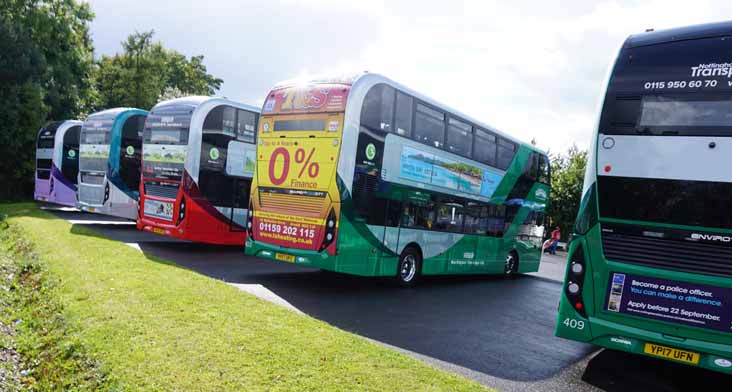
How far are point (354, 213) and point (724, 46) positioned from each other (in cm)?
595

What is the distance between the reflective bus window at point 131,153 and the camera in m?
17.1

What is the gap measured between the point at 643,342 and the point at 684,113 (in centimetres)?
266

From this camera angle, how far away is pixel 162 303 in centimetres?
647

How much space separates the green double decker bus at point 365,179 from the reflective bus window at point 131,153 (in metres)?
8.96

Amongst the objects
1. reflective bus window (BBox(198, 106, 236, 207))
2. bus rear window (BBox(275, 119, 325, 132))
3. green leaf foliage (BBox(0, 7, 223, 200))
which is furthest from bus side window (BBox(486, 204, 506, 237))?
green leaf foliage (BBox(0, 7, 223, 200))

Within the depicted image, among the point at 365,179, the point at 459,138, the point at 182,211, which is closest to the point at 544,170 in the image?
the point at 459,138

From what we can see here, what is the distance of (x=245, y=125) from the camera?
14.1 meters

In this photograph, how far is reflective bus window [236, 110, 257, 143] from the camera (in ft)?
45.5

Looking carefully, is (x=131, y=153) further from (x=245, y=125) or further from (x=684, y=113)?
(x=684, y=113)

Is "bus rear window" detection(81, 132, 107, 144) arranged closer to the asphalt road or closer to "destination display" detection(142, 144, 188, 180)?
"destination display" detection(142, 144, 188, 180)

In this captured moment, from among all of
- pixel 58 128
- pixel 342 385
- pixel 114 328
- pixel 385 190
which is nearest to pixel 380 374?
pixel 342 385

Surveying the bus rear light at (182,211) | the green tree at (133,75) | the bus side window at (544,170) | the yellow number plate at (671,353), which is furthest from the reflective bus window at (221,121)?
the green tree at (133,75)

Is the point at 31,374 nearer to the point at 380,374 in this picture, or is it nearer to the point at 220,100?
the point at 380,374

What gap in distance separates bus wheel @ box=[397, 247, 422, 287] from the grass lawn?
409 cm
